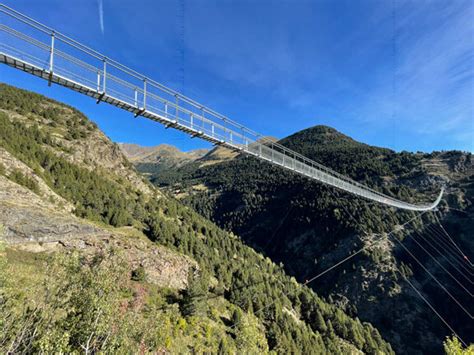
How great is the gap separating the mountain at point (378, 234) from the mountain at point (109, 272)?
12842 mm

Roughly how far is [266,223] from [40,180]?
357 ft

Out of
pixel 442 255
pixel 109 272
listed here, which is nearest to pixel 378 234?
pixel 442 255

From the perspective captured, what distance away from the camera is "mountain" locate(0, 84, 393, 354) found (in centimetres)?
1611

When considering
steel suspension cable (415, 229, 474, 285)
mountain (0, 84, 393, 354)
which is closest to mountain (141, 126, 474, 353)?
steel suspension cable (415, 229, 474, 285)

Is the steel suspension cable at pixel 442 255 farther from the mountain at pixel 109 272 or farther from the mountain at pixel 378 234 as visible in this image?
the mountain at pixel 109 272

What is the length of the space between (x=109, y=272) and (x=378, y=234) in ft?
292

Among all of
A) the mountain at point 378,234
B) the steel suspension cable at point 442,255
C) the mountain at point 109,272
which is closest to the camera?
the mountain at point 109,272

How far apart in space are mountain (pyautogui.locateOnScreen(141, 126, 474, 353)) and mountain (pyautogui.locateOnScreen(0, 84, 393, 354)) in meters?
12.8

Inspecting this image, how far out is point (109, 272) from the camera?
735 inches

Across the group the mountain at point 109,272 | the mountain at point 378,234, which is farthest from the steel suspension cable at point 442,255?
the mountain at point 109,272

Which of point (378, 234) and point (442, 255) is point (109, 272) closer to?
point (442, 255)

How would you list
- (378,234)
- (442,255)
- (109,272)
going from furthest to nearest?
(378,234)
(442,255)
(109,272)

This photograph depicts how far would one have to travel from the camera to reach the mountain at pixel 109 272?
16109 mm

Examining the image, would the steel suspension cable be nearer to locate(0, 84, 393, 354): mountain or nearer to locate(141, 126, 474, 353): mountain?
locate(141, 126, 474, 353): mountain
